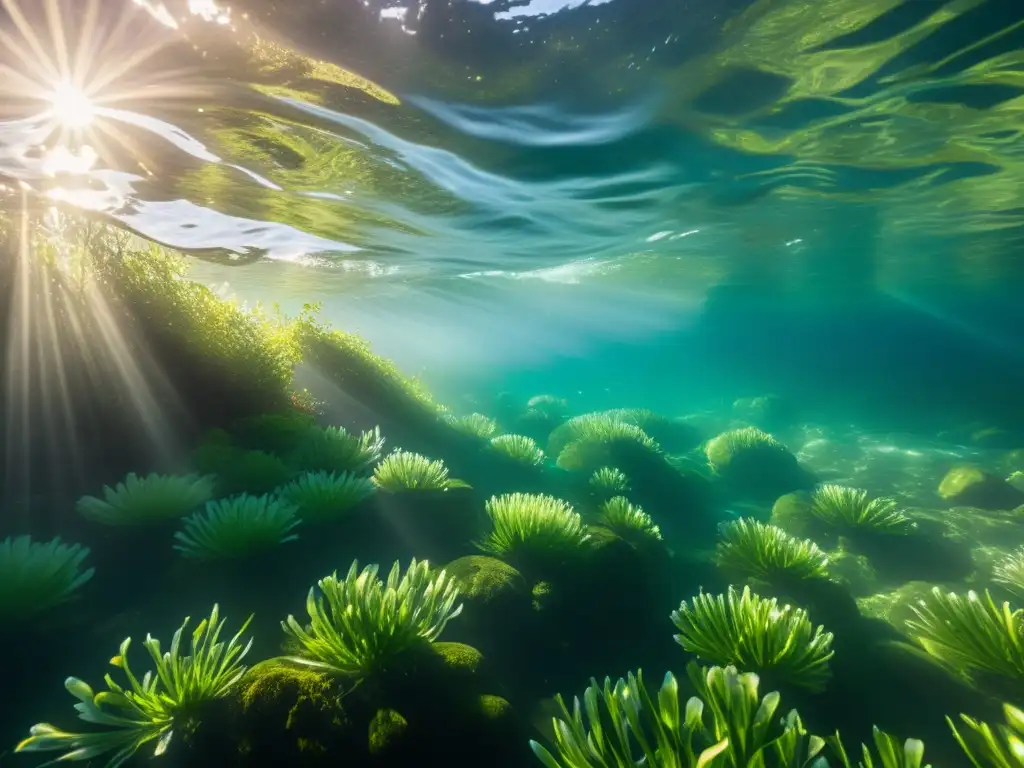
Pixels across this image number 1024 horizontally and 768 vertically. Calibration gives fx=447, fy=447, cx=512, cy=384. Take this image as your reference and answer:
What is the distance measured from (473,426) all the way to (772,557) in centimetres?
826

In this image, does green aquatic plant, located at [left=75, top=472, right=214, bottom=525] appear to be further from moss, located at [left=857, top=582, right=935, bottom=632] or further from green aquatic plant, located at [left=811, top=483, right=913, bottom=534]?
green aquatic plant, located at [left=811, top=483, right=913, bottom=534]

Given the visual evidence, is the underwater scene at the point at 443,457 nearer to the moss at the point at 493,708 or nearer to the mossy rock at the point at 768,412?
the moss at the point at 493,708

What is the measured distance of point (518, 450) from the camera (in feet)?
36.3

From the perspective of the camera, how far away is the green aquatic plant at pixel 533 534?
5.61 meters

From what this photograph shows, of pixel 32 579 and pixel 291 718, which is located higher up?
pixel 32 579

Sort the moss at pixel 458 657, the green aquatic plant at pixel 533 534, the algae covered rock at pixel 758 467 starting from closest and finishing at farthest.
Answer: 1. the moss at pixel 458 657
2. the green aquatic plant at pixel 533 534
3. the algae covered rock at pixel 758 467

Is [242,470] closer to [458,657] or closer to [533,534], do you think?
[533,534]

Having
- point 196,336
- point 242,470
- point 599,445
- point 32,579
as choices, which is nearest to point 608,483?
point 599,445

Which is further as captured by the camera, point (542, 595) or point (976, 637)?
point (542, 595)

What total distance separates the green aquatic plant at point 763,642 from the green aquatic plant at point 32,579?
16.7ft

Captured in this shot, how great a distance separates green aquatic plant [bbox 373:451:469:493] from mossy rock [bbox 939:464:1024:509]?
12.4 metres

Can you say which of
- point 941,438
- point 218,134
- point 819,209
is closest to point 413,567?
point 218,134

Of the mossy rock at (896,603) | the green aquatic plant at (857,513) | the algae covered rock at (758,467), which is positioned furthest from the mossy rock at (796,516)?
the algae covered rock at (758,467)

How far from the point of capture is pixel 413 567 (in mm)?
3562
